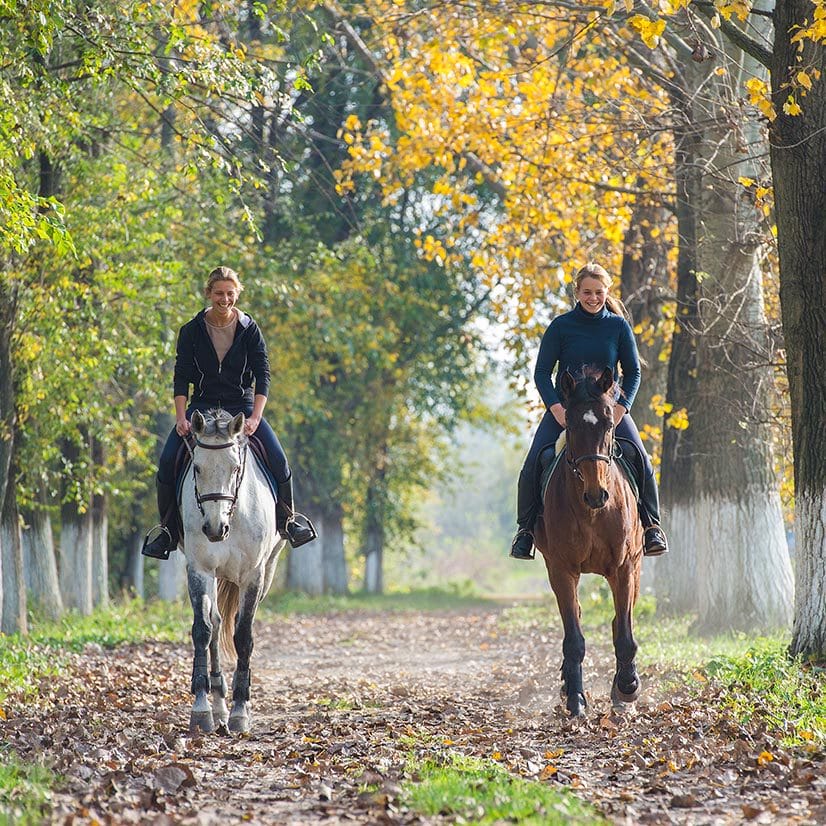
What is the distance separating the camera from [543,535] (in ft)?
35.9

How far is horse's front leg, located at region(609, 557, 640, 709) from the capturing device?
10.5 metres

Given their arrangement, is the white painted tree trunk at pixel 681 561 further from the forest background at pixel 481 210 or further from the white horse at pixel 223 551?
the white horse at pixel 223 551

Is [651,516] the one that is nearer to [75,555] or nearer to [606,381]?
[606,381]

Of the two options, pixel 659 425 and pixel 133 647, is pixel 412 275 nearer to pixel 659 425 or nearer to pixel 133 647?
pixel 659 425

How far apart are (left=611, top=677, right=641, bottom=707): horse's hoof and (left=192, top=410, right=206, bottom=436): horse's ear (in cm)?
380

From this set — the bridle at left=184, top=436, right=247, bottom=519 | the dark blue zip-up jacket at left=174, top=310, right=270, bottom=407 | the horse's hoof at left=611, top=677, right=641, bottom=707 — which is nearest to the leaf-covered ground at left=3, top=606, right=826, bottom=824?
the horse's hoof at left=611, top=677, right=641, bottom=707

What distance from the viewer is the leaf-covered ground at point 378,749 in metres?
6.88

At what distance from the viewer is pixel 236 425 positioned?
10.0 metres

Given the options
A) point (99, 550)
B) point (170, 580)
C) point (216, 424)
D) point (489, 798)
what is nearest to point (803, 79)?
point (216, 424)

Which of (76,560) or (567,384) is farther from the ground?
(567,384)

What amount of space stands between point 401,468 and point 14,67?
30.7 m

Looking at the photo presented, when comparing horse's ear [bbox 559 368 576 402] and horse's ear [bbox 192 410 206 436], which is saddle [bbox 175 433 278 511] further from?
horse's ear [bbox 559 368 576 402]

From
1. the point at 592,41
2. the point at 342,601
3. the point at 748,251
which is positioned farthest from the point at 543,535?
the point at 342,601

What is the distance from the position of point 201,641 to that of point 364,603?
29.7 metres
